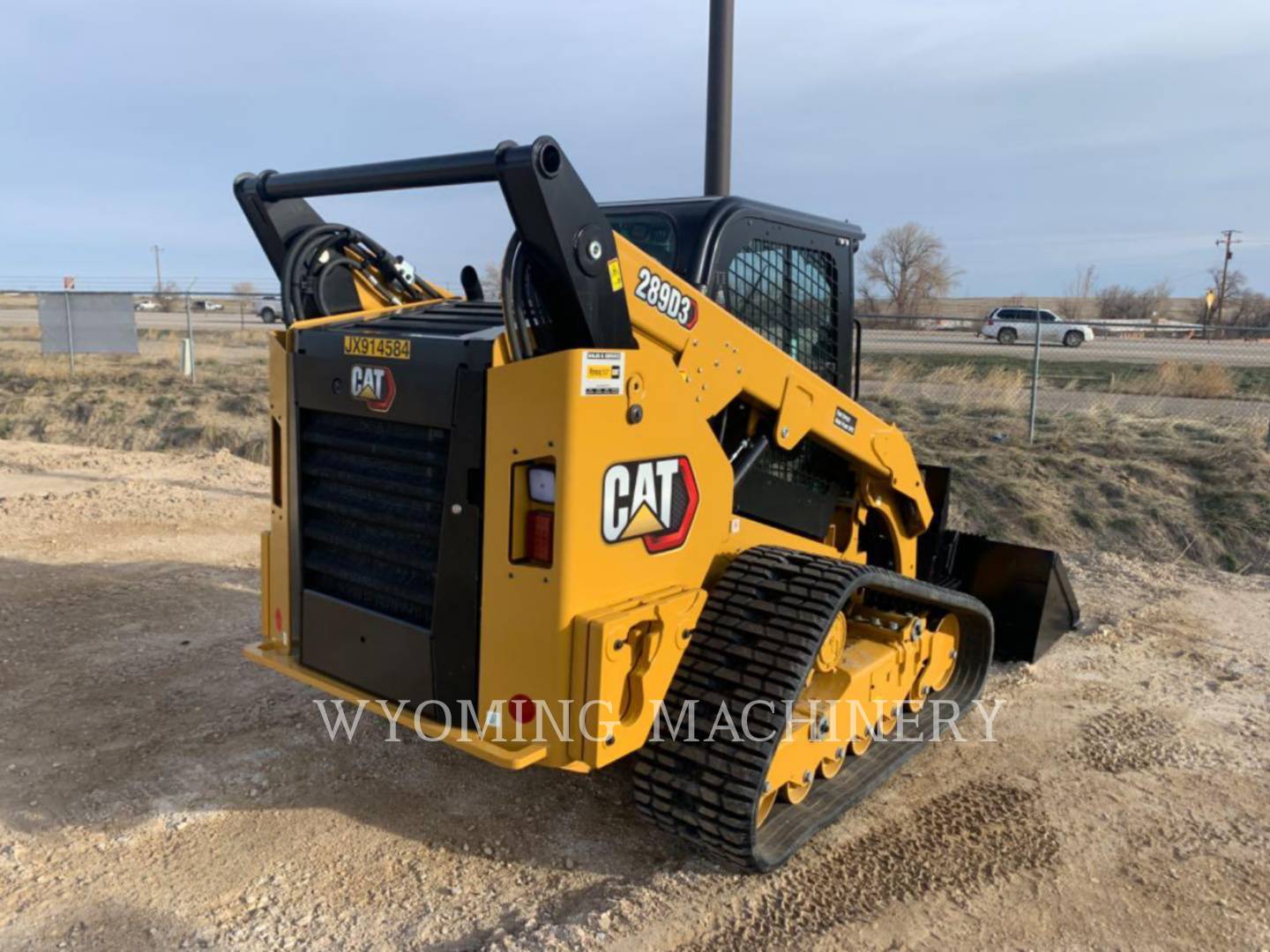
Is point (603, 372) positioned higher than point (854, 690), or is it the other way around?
point (603, 372)

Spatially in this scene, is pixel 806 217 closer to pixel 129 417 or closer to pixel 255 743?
pixel 255 743

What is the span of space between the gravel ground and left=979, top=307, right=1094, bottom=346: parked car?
2492 cm

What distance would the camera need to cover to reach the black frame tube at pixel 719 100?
18.6 feet

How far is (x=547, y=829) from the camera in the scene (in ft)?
12.0

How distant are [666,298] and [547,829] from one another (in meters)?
2.00

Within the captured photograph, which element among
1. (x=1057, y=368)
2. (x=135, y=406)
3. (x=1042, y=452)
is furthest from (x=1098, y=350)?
(x=135, y=406)

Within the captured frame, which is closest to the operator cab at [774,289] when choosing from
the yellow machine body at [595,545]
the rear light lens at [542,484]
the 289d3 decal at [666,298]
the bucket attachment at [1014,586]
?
the yellow machine body at [595,545]

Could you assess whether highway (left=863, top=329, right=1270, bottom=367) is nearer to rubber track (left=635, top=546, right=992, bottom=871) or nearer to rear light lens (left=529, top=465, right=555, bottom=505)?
rubber track (left=635, top=546, right=992, bottom=871)

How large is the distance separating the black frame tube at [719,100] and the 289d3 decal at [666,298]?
2.71 m

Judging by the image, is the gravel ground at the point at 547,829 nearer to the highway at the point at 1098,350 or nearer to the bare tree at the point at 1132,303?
the highway at the point at 1098,350

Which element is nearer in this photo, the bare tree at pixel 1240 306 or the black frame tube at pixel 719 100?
the black frame tube at pixel 719 100

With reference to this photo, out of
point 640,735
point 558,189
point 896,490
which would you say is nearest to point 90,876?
point 640,735

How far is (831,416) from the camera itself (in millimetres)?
3920

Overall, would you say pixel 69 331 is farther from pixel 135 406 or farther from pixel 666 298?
pixel 666 298
